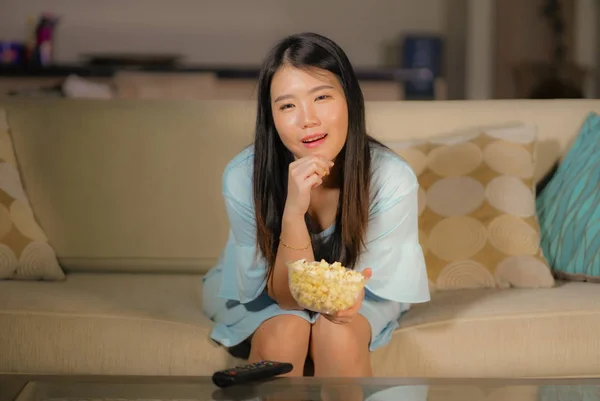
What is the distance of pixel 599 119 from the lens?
258 centimetres

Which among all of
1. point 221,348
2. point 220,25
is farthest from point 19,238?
point 220,25

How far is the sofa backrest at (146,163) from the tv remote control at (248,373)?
108cm

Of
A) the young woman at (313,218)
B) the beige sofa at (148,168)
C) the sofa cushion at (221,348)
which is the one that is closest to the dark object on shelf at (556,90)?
the beige sofa at (148,168)

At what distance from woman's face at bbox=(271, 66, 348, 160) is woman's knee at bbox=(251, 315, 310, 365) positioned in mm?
339

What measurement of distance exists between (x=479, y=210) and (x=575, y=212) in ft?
0.84

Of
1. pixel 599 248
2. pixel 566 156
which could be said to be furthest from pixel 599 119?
pixel 599 248

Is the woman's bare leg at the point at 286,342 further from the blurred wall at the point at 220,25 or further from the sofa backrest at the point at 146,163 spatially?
the blurred wall at the point at 220,25

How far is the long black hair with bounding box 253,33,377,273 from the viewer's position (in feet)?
6.11

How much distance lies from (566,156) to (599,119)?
14 cm

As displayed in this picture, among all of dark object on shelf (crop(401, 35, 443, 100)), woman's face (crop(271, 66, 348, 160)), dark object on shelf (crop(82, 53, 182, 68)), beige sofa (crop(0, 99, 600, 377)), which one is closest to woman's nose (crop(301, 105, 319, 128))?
woman's face (crop(271, 66, 348, 160))

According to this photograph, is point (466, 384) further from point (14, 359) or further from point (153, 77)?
point (153, 77)

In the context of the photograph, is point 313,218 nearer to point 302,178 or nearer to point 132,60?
point 302,178

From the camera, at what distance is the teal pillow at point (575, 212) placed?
235 cm

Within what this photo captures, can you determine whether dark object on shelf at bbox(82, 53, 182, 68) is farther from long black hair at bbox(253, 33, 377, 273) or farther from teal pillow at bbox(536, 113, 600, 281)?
long black hair at bbox(253, 33, 377, 273)
